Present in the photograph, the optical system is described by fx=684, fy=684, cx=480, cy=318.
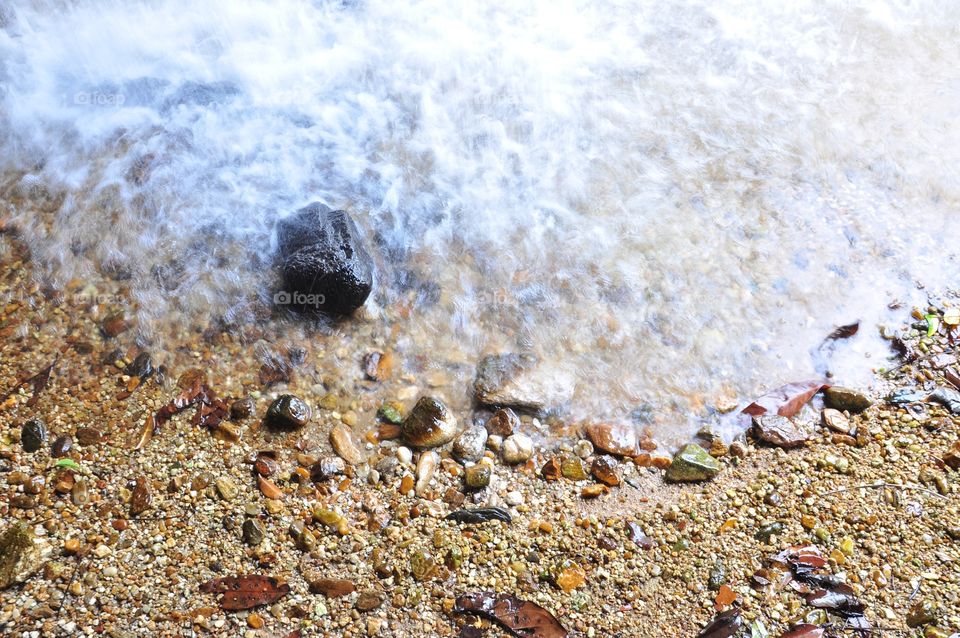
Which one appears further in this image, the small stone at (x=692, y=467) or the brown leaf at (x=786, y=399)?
the brown leaf at (x=786, y=399)

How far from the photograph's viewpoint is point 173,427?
3.38m

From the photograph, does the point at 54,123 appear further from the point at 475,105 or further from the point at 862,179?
the point at 862,179

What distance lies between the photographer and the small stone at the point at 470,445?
342cm

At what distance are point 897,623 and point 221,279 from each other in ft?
12.5

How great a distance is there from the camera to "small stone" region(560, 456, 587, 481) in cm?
340

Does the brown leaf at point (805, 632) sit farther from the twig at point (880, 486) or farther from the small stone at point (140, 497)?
the small stone at point (140, 497)

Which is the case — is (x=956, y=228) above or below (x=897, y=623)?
above

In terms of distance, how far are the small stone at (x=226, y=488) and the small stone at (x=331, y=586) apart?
0.57m

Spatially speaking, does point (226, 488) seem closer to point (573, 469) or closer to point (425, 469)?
point (425, 469)

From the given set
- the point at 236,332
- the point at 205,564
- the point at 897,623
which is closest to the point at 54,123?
the point at 236,332

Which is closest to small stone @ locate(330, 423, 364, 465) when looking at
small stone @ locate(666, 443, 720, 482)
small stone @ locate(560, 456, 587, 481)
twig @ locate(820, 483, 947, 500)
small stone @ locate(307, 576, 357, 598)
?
small stone @ locate(307, 576, 357, 598)

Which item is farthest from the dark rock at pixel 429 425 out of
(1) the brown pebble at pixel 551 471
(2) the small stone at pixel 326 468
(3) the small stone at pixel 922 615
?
(3) the small stone at pixel 922 615

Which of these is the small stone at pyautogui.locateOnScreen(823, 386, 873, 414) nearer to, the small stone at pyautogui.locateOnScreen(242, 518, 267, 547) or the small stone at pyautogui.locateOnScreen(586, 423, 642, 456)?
the small stone at pyautogui.locateOnScreen(586, 423, 642, 456)

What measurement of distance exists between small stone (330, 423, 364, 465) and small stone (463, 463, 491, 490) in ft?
1.77
